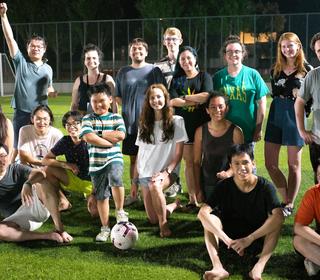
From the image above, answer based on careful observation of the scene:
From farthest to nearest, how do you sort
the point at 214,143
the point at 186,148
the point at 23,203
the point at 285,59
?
the point at 186,148 → the point at 285,59 → the point at 214,143 → the point at 23,203

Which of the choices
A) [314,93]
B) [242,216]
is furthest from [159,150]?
[314,93]

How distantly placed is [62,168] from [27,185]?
45.0 inches

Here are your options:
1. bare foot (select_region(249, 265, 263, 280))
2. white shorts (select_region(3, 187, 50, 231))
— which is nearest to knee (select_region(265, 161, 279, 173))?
bare foot (select_region(249, 265, 263, 280))

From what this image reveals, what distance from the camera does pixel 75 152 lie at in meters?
5.96

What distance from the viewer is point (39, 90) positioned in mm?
6852

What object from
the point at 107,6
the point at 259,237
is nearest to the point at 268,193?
the point at 259,237

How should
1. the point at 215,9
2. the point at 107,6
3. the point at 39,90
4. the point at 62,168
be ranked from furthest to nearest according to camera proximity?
the point at 107,6 → the point at 215,9 → the point at 39,90 → the point at 62,168

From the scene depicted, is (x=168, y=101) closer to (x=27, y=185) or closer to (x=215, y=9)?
(x=27, y=185)

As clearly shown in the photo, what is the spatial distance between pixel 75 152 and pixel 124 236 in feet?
5.42

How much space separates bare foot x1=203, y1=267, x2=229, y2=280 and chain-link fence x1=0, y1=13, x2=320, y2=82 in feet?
79.0

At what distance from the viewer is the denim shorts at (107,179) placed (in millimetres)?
4957

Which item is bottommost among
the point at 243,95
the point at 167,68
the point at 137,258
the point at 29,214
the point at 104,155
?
the point at 137,258

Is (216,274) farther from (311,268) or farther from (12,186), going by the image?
(12,186)

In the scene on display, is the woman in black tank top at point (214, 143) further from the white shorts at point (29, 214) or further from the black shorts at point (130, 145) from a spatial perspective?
the white shorts at point (29, 214)
